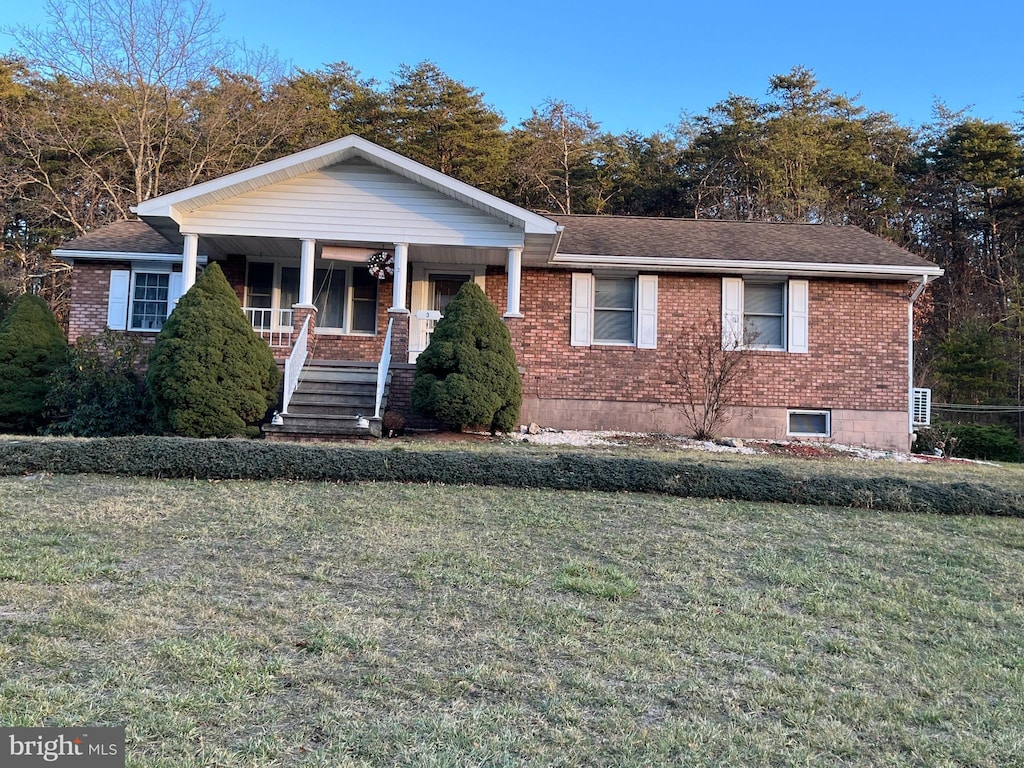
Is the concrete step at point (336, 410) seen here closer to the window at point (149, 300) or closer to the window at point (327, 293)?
the window at point (327, 293)

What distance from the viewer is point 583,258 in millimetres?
13469

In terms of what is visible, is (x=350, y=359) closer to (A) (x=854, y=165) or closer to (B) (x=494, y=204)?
(B) (x=494, y=204)

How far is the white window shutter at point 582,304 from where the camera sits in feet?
45.2

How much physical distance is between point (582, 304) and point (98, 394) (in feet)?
28.1

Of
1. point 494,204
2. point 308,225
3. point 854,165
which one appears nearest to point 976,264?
point 854,165

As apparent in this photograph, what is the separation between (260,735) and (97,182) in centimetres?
2654

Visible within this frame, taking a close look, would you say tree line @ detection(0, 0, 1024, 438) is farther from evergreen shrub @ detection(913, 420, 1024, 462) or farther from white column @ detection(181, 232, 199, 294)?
white column @ detection(181, 232, 199, 294)

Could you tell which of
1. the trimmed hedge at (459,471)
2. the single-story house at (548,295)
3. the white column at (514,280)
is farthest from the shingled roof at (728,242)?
the trimmed hedge at (459,471)

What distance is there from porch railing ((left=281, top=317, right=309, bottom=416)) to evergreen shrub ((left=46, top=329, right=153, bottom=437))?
2.29 m

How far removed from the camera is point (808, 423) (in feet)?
45.1

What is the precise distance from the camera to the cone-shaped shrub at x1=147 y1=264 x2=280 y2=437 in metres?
10.2

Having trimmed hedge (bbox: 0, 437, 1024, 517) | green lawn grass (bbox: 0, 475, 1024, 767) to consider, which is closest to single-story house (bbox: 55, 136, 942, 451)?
trimmed hedge (bbox: 0, 437, 1024, 517)

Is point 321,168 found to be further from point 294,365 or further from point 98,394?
point 98,394

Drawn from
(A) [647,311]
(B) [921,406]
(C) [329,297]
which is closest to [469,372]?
(A) [647,311]
